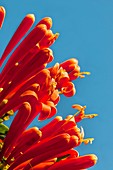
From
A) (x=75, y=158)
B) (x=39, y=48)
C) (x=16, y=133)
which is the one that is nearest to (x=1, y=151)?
(x=16, y=133)

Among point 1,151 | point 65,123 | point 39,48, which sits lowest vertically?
point 1,151

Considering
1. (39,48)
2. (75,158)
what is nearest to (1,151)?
(75,158)

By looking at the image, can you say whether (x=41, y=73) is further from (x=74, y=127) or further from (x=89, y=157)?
(x=89, y=157)

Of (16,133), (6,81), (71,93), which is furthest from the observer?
(71,93)

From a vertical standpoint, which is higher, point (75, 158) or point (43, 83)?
point (43, 83)

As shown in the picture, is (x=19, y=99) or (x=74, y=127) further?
(x=74, y=127)

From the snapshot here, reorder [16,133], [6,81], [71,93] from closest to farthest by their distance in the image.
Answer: [16,133]
[6,81]
[71,93]
